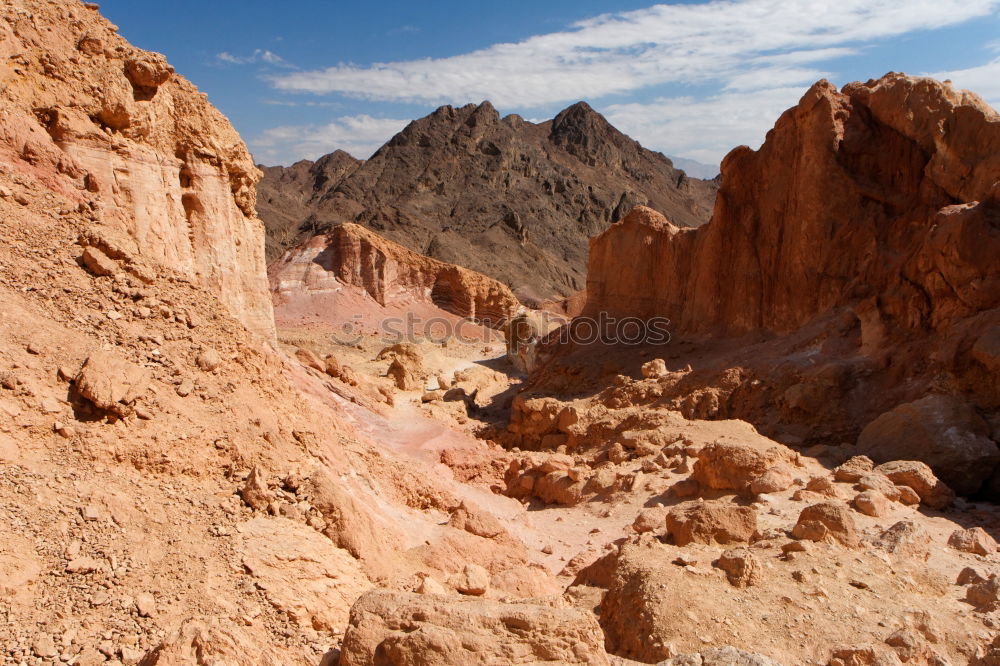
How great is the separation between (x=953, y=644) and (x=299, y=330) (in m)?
29.5

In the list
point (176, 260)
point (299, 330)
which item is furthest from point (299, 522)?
point (299, 330)

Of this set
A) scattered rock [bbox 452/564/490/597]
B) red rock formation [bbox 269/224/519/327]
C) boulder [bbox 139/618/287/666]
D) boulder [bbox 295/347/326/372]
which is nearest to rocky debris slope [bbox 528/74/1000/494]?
boulder [bbox 295/347/326/372]

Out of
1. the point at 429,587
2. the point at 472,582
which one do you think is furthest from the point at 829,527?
the point at 429,587

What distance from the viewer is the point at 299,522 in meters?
5.58

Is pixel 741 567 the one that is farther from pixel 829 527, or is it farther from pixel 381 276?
pixel 381 276

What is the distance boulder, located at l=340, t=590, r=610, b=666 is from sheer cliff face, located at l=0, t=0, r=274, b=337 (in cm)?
524

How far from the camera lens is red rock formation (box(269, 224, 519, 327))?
121ft

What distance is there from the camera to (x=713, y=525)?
6.97 m

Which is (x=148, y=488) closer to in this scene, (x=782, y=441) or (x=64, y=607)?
(x=64, y=607)

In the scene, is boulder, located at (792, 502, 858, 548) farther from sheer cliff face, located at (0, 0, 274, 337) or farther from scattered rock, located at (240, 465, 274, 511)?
sheer cliff face, located at (0, 0, 274, 337)

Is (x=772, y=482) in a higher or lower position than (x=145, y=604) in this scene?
lower

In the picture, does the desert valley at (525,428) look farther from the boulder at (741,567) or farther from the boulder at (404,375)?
the boulder at (404,375)

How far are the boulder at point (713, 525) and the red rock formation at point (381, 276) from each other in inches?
1204

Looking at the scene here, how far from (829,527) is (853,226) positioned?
9017 millimetres
